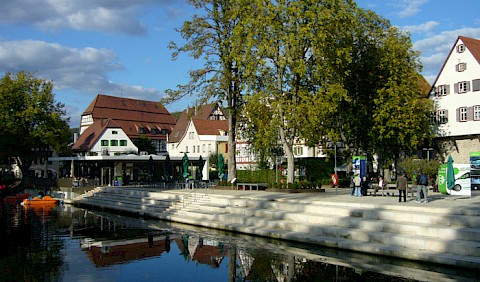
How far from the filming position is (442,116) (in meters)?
49.2

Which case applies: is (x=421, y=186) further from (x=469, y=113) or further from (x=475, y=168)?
(x=469, y=113)

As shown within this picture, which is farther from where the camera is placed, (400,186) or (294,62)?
(294,62)

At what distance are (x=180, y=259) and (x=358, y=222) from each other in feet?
24.3

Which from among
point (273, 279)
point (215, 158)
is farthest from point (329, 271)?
point (215, 158)

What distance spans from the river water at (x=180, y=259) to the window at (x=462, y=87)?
3236 centimetres

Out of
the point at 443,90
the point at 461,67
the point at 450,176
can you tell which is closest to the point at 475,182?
the point at 450,176

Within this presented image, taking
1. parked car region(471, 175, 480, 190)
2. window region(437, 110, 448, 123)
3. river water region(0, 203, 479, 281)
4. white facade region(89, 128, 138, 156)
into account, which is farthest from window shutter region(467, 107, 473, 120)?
white facade region(89, 128, 138, 156)

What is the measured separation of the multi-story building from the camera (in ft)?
150

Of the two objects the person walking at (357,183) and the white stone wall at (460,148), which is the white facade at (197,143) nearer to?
the white stone wall at (460,148)

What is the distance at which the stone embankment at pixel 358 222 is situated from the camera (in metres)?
16.8

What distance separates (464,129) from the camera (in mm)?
46625

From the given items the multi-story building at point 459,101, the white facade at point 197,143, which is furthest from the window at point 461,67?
the white facade at point 197,143

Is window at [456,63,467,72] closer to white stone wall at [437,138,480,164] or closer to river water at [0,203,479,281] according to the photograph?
white stone wall at [437,138,480,164]

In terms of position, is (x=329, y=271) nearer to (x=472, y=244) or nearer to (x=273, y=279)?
(x=273, y=279)
